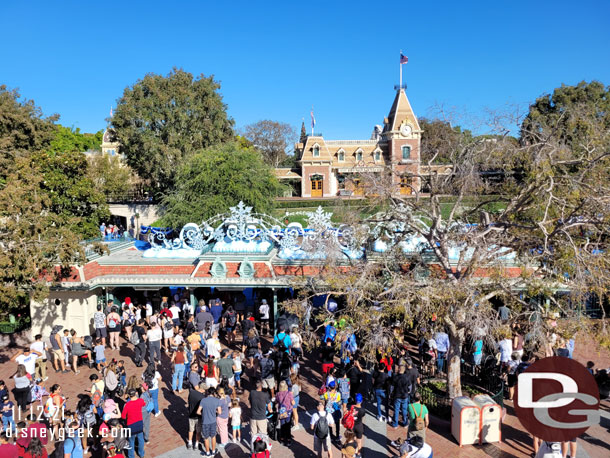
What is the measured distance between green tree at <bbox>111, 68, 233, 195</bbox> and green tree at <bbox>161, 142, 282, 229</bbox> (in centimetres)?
752

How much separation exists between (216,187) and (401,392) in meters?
20.0

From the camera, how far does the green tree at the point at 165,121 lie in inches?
1407

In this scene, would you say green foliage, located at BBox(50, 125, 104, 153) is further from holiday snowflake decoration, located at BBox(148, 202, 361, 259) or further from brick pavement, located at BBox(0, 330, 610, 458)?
brick pavement, located at BBox(0, 330, 610, 458)

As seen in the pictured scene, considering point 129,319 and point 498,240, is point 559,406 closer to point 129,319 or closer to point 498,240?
point 498,240

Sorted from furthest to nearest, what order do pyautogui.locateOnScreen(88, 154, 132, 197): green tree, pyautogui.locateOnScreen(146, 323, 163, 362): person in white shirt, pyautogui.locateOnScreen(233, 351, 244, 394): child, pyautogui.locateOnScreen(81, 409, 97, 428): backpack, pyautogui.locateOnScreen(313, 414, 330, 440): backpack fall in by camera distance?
1. pyautogui.locateOnScreen(88, 154, 132, 197): green tree
2. pyautogui.locateOnScreen(146, 323, 163, 362): person in white shirt
3. pyautogui.locateOnScreen(233, 351, 244, 394): child
4. pyautogui.locateOnScreen(81, 409, 97, 428): backpack
5. pyautogui.locateOnScreen(313, 414, 330, 440): backpack

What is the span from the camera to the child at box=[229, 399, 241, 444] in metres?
9.44

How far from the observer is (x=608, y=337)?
8.48 m

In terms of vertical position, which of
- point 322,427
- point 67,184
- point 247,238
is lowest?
point 322,427

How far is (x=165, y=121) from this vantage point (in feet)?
120

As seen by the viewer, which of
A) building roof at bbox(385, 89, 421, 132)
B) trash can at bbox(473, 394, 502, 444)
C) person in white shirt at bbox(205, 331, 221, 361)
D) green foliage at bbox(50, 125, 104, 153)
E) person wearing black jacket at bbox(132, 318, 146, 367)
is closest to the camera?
trash can at bbox(473, 394, 502, 444)

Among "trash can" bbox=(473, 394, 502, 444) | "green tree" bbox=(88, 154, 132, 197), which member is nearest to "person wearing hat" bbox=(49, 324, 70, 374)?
"trash can" bbox=(473, 394, 502, 444)

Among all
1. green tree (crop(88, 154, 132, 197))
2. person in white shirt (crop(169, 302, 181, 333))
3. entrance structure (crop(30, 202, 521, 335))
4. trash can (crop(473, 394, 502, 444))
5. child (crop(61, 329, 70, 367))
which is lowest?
trash can (crop(473, 394, 502, 444))

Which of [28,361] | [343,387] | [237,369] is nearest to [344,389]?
[343,387]

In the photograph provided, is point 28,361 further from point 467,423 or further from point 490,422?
point 490,422
